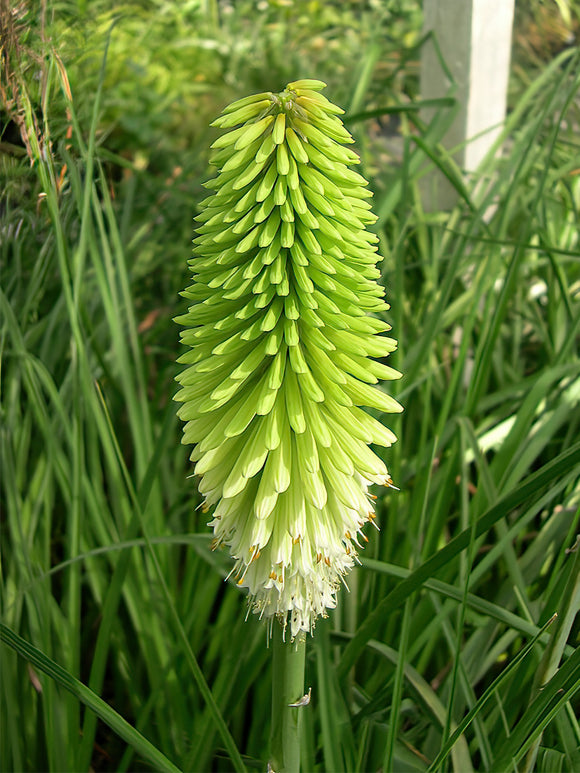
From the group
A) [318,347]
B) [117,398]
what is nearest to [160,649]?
[117,398]

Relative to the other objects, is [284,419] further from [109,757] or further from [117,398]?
[117,398]

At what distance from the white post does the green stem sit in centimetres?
169

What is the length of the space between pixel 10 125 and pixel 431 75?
1509mm

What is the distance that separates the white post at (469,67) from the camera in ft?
7.36

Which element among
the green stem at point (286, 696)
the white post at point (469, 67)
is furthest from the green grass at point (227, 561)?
the white post at point (469, 67)

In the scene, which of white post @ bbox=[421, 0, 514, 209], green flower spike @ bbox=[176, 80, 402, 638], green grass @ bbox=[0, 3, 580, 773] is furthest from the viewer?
white post @ bbox=[421, 0, 514, 209]

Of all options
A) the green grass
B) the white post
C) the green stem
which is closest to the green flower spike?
the green stem

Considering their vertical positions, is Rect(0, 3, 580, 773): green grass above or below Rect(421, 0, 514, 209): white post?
below

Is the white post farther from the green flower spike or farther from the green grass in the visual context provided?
the green flower spike

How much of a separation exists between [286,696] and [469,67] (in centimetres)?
203

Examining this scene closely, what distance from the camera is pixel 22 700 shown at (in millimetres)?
1469

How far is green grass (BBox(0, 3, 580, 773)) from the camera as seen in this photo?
112 centimetres

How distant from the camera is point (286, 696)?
946 millimetres

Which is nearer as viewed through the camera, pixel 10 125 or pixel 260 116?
pixel 260 116
